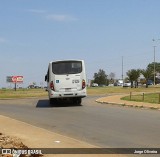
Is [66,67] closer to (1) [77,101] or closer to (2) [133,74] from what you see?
(1) [77,101]

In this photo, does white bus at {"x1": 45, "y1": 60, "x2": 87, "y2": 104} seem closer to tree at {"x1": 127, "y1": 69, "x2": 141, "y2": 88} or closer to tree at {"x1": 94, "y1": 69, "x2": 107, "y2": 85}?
tree at {"x1": 127, "y1": 69, "x2": 141, "y2": 88}

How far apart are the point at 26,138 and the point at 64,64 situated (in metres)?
17.0

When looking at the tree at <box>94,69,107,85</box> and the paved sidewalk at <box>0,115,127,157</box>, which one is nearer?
the paved sidewalk at <box>0,115,127,157</box>

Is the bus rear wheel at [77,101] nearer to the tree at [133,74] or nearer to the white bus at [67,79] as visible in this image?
the white bus at [67,79]

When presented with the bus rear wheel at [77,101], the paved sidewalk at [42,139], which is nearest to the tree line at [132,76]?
the bus rear wheel at [77,101]

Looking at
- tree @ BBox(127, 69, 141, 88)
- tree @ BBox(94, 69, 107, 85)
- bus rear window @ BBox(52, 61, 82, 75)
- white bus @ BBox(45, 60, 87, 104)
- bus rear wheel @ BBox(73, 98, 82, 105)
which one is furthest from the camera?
tree @ BBox(94, 69, 107, 85)

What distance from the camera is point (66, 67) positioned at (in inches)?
1172

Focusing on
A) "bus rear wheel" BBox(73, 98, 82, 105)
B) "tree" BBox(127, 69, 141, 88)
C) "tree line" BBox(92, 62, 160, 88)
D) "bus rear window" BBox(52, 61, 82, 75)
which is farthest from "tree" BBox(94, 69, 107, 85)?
"bus rear window" BBox(52, 61, 82, 75)

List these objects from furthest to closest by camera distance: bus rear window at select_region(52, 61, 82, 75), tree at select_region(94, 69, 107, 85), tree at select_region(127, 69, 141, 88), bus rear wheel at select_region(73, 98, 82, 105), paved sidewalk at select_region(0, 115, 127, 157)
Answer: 1. tree at select_region(94, 69, 107, 85)
2. tree at select_region(127, 69, 141, 88)
3. bus rear wheel at select_region(73, 98, 82, 105)
4. bus rear window at select_region(52, 61, 82, 75)
5. paved sidewalk at select_region(0, 115, 127, 157)

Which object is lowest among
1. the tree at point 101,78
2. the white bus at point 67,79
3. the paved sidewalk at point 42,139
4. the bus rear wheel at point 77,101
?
the paved sidewalk at point 42,139

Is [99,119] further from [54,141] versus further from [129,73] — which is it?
[129,73]

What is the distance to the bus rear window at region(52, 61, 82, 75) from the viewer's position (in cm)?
2969

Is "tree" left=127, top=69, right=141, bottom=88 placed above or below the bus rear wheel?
above

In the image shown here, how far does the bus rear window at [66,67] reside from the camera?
2969 cm
